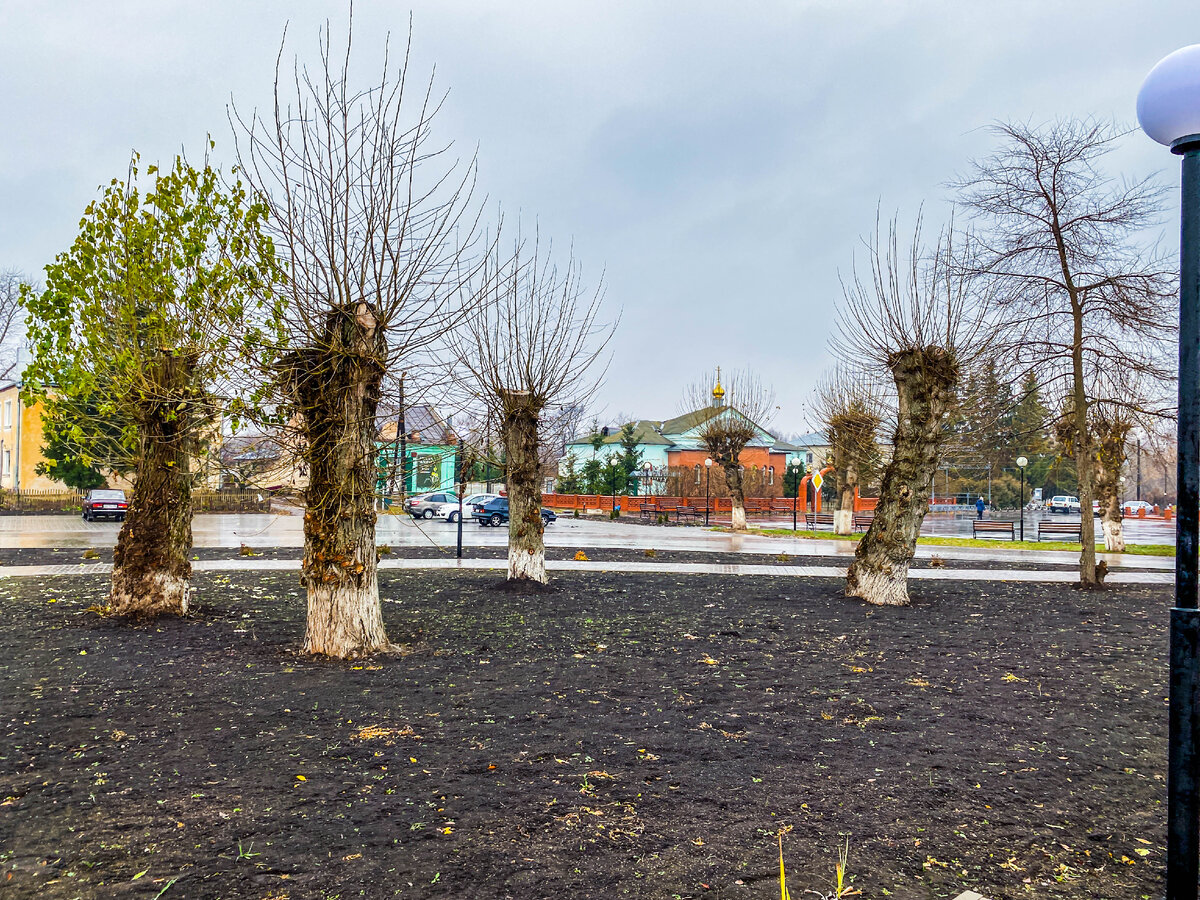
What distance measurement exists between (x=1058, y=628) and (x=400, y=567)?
33.9 ft

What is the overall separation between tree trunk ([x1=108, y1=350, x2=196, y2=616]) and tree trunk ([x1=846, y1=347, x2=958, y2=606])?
878cm

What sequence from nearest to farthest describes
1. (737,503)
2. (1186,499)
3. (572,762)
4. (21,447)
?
1. (1186,499)
2. (572,762)
3. (737,503)
4. (21,447)

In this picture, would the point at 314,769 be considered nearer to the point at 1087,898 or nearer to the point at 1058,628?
the point at 1087,898

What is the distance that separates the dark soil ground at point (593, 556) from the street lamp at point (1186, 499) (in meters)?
13.6

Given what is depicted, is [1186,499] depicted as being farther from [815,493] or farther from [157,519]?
[815,493]

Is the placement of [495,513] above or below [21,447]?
below

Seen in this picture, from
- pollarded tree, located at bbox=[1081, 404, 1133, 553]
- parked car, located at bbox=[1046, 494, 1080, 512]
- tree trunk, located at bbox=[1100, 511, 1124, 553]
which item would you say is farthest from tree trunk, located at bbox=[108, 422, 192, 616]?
parked car, located at bbox=[1046, 494, 1080, 512]

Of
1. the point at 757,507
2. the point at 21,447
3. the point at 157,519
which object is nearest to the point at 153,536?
the point at 157,519

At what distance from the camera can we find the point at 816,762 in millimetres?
4621

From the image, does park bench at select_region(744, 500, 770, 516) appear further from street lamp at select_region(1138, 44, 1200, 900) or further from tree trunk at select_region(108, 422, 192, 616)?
street lamp at select_region(1138, 44, 1200, 900)

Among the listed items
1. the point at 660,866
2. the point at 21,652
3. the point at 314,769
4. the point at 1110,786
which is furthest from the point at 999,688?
the point at 21,652

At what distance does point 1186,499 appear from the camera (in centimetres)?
294

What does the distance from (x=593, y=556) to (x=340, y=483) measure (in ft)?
36.6

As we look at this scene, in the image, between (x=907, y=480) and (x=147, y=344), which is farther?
(x=907, y=480)
